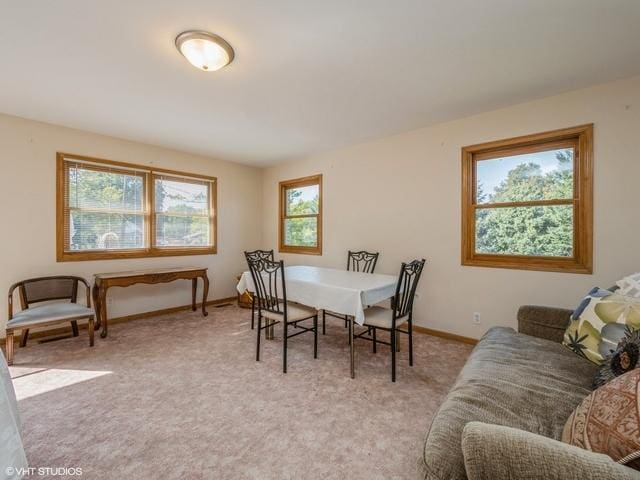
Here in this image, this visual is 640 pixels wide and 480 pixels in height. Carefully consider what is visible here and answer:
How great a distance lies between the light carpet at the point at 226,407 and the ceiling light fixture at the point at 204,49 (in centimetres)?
242

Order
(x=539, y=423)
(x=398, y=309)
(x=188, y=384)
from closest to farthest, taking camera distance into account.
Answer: (x=539, y=423), (x=188, y=384), (x=398, y=309)

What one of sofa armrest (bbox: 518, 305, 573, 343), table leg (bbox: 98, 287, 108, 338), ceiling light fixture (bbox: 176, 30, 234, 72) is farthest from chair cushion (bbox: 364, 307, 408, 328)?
table leg (bbox: 98, 287, 108, 338)

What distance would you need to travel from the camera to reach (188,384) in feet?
7.63

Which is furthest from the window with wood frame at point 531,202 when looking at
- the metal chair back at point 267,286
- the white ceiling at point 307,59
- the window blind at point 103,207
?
the window blind at point 103,207

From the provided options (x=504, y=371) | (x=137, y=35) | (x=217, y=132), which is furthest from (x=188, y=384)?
(x=217, y=132)

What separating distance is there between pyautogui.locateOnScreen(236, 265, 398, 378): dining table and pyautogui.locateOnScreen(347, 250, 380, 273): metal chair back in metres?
0.69

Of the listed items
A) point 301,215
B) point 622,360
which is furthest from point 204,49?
point 301,215

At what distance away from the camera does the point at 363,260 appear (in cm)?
390

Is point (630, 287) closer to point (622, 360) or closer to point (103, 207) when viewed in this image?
point (622, 360)

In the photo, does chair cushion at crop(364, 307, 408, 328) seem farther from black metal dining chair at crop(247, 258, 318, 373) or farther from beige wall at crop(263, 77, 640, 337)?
beige wall at crop(263, 77, 640, 337)

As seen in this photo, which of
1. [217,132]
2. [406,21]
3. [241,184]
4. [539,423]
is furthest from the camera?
[241,184]

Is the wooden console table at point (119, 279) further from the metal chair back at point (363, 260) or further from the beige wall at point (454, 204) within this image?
the metal chair back at point (363, 260)

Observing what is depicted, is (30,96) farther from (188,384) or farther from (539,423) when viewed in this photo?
(539,423)

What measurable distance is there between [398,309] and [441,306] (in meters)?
1.12
